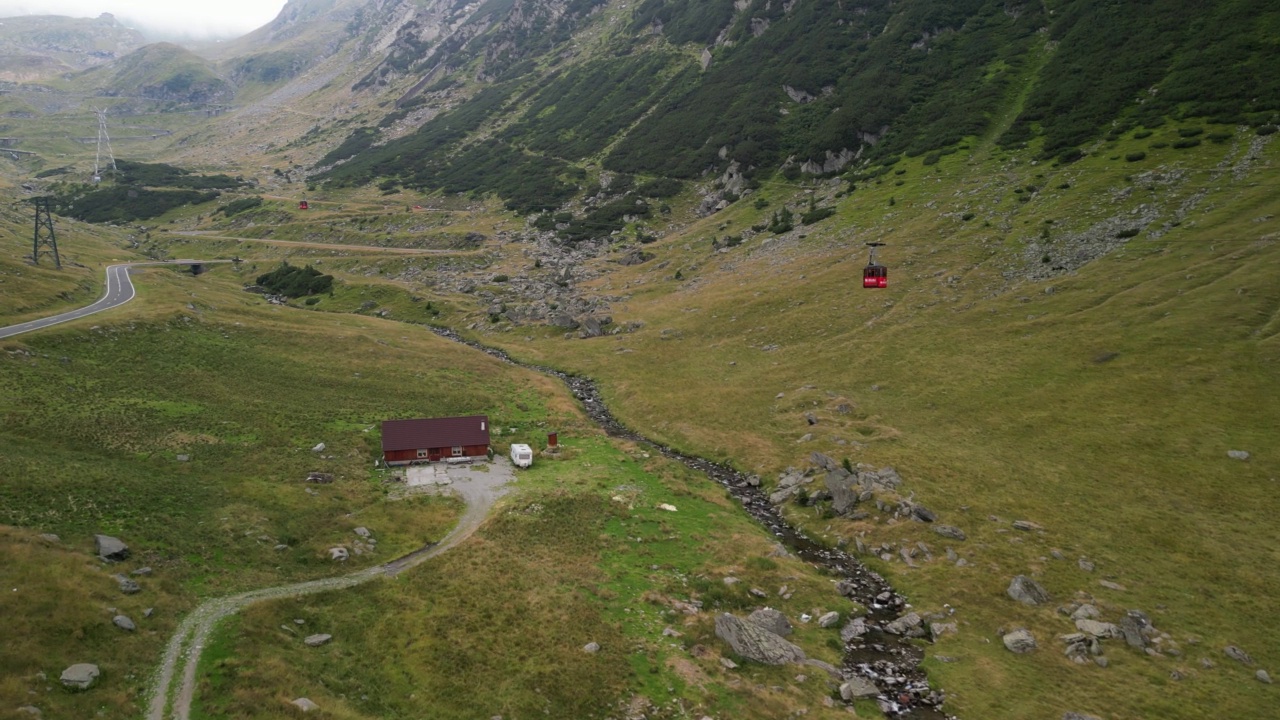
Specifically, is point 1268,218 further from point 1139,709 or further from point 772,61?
point 772,61

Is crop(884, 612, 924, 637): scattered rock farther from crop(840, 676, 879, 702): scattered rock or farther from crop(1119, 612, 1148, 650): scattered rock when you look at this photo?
crop(1119, 612, 1148, 650): scattered rock

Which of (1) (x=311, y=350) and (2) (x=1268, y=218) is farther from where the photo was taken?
(1) (x=311, y=350)

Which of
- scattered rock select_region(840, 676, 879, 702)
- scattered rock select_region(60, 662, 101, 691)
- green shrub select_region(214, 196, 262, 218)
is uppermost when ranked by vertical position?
green shrub select_region(214, 196, 262, 218)

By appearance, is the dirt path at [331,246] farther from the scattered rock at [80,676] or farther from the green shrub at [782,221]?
the scattered rock at [80,676]

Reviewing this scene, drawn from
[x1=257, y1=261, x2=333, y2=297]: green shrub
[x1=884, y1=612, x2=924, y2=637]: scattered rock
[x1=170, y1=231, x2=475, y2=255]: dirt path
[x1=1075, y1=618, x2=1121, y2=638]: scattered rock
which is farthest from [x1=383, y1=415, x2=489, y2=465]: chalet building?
[x1=170, y1=231, x2=475, y2=255]: dirt path

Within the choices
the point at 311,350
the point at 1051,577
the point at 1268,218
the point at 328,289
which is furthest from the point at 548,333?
the point at 1268,218

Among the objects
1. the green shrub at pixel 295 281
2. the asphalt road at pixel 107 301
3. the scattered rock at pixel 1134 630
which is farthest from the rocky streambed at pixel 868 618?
the green shrub at pixel 295 281

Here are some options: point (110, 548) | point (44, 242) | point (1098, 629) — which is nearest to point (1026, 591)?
point (1098, 629)
